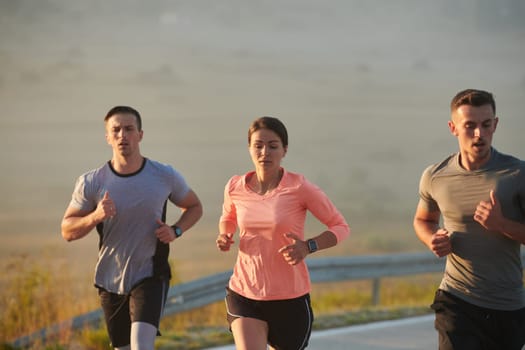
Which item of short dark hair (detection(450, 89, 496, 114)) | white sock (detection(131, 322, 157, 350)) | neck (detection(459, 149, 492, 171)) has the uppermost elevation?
short dark hair (detection(450, 89, 496, 114))

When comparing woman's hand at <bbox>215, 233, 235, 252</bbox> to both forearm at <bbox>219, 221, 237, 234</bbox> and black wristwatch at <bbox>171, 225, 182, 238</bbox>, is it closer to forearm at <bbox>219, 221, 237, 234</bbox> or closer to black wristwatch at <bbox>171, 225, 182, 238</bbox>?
A: forearm at <bbox>219, 221, 237, 234</bbox>

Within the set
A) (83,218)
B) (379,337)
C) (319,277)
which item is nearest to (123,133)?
(83,218)

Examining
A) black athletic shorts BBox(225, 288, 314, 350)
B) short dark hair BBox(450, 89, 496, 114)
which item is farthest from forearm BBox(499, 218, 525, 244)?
black athletic shorts BBox(225, 288, 314, 350)

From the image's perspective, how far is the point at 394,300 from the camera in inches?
424

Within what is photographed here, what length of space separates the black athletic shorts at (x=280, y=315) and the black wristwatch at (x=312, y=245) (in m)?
0.36

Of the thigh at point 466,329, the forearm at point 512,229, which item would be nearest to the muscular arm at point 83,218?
the thigh at point 466,329

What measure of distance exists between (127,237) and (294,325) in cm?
140

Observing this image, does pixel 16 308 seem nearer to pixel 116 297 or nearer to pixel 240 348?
pixel 116 297

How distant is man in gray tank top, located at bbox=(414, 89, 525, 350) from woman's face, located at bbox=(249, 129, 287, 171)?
102cm

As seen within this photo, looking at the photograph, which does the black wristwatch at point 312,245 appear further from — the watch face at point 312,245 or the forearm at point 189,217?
the forearm at point 189,217

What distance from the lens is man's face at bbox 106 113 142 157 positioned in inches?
242

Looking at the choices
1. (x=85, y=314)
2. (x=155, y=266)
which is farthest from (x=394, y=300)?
(x=155, y=266)

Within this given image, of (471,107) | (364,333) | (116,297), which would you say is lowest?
(364,333)

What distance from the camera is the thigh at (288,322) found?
17.6 ft
